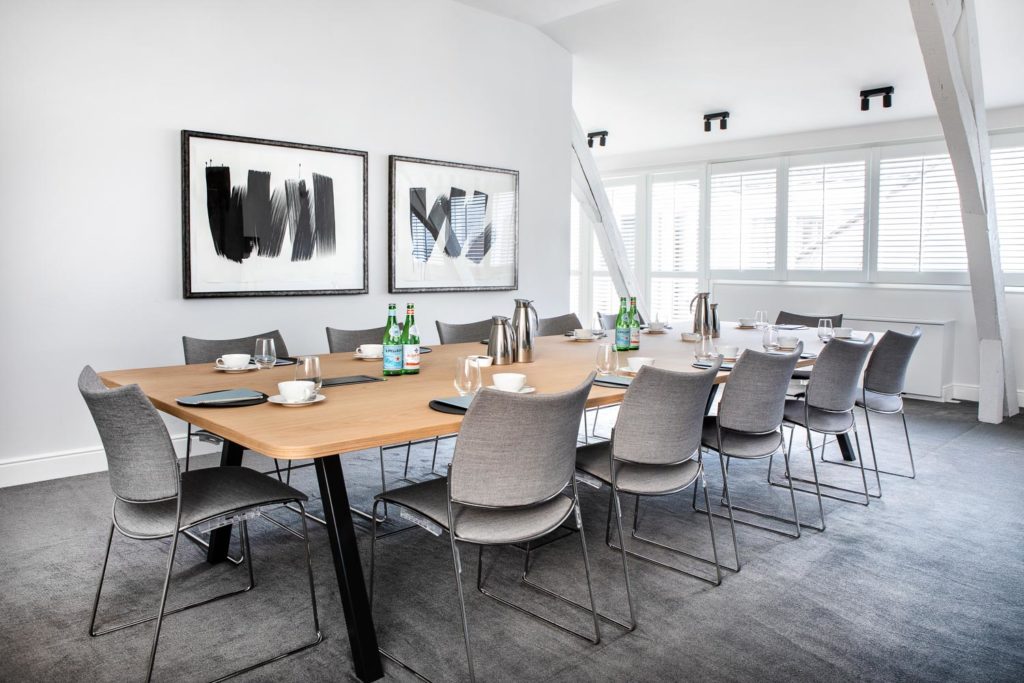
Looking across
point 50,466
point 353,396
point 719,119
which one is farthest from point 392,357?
point 719,119

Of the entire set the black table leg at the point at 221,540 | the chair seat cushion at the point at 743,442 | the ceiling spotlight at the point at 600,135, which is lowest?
the black table leg at the point at 221,540

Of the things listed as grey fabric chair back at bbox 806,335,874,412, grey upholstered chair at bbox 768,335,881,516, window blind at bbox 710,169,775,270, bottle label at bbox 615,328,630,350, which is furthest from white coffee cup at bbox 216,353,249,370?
window blind at bbox 710,169,775,270

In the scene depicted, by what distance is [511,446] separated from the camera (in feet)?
6.49

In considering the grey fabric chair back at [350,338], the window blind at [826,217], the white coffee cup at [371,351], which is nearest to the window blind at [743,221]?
the window blind at [826,217]

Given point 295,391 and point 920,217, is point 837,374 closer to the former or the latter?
point 295,391

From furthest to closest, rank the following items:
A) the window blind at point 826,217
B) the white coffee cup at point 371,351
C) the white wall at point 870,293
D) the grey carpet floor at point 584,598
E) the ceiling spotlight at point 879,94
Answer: the window blind at point 826,217 < the white wall at point 870,293 < the ceiling spotlight at point 879,94 < the white coffee cup at point 371,351 < the grey carpet floor at point 584,598

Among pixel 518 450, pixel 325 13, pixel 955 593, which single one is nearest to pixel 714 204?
pixel 325 13

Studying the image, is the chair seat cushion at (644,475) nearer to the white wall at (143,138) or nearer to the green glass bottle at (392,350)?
the green glass bottle at (392,350)

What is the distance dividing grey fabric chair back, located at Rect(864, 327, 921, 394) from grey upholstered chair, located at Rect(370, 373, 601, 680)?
236 centimetres

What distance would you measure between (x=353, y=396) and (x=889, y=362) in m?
2.86

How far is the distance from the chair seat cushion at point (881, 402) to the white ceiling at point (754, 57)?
2.33m

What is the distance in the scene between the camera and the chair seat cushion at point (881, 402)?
156 inches

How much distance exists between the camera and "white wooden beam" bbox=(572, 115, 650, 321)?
6.75 meters

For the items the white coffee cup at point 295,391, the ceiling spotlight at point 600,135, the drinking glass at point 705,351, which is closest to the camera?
the white coffee cup at point 295,391
